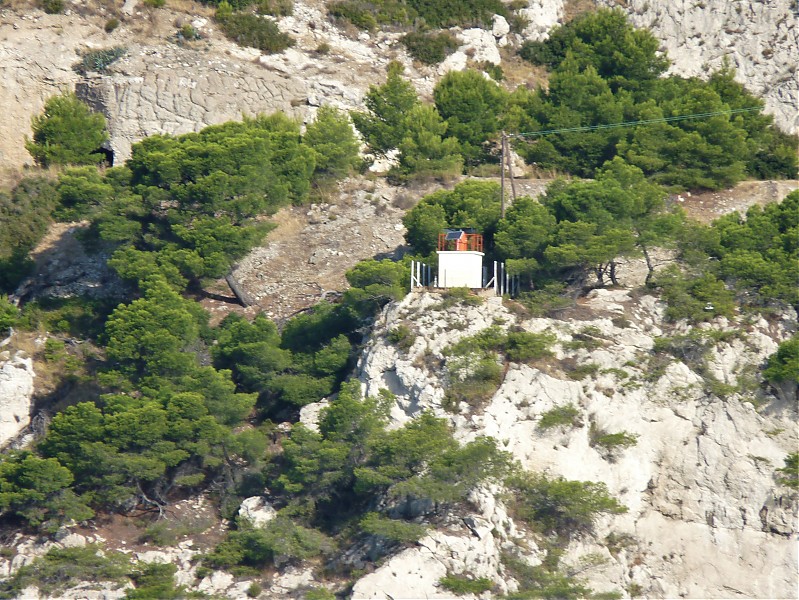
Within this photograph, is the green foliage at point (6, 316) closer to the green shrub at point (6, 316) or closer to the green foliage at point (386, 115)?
the green shrub at point (6, 316)

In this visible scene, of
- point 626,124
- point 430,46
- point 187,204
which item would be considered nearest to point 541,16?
point 430,46

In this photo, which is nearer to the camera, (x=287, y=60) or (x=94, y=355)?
(x=94, y=355)

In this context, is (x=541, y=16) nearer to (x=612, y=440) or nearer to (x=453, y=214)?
(x=453, y=214)

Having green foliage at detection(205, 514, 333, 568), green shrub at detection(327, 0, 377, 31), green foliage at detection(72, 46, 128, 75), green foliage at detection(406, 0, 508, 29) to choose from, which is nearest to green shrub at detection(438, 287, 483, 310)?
green foliage at detection(205, 514, 333, 568)

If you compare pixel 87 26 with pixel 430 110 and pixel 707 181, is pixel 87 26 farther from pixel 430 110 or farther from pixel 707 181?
pixel 707 181

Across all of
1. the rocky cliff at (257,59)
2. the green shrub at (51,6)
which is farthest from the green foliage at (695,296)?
the green shrub at (51,6)

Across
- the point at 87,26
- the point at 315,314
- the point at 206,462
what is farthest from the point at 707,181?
the point at 87,26
